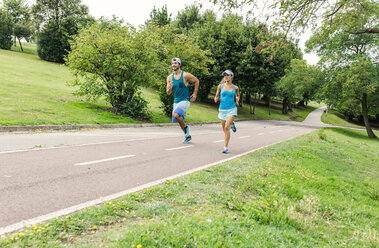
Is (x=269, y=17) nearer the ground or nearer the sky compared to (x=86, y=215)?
nearer the sky

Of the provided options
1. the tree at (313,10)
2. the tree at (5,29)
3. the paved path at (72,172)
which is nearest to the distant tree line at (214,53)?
the tree at (313,10)

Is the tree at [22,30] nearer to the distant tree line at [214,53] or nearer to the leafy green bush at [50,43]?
the distant tree line at [214,53]

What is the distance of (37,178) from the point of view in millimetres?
3982

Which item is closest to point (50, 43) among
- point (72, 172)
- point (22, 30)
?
point (22, 30)

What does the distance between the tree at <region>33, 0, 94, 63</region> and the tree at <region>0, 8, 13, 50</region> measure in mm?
9795

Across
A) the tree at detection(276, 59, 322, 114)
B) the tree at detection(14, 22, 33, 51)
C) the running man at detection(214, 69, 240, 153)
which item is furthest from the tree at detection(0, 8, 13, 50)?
the running man at detection(214, 69, 240, 153)

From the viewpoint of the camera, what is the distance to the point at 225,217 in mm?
3064

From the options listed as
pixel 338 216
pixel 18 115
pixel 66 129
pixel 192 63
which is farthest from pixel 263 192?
pixel 192 63

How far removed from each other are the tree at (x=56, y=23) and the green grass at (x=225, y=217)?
172ft

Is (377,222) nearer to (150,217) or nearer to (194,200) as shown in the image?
(194,200)

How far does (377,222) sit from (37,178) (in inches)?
210

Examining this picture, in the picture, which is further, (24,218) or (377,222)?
(377,222)

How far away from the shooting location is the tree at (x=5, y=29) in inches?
2153

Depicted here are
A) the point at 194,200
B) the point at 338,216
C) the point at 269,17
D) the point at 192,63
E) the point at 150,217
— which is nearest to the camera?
the point at 150,217
